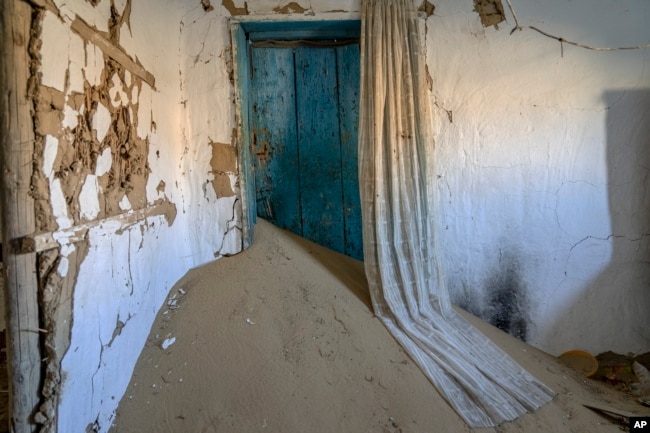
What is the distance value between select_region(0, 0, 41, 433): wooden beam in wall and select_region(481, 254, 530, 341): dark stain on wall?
7.25ft

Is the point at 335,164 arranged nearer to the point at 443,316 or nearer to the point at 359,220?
the point at 359,220

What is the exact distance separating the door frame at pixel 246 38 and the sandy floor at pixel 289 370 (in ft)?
1.25

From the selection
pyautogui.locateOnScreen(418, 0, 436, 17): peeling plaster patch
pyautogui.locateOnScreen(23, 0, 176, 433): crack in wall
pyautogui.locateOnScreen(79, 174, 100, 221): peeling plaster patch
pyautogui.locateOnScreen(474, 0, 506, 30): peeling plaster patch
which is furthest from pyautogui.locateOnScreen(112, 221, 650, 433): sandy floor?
pyautogui.locateOnScreen(474, 0, 506, 30): peeling plaster patch

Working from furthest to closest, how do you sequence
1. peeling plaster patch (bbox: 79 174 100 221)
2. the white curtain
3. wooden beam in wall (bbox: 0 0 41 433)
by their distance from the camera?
1. the white curtain
2. peeling plaster patch (bbox: 79 174 100 221)
3. wooden beam in wall (bbox: 0 0 41 433)

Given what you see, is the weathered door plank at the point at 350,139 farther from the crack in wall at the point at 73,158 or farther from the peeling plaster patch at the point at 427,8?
the crack in wall at the point at 73,158

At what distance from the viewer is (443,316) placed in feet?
5.91

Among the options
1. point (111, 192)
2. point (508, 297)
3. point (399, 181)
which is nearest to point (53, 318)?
point (111, 192)

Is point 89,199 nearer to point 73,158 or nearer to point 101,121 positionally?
point 73,158

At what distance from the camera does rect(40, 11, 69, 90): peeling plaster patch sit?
966mm

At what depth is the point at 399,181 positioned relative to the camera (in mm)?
1832

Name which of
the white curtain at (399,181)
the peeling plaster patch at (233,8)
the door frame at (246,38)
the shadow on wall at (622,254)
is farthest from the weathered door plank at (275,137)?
the shadow on wall at (622,254)

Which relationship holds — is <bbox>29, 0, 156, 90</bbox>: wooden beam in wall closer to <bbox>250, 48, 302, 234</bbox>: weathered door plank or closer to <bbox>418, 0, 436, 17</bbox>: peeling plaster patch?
<bbox>250, 48, 302, 234</bbox>: weathered door plank

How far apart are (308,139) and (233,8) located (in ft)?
2.96

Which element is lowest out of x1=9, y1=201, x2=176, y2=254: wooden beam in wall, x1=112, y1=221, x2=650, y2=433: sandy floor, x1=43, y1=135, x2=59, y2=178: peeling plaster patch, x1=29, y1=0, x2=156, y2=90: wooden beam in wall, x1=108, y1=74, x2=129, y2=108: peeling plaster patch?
x1=112, y1=221, x2=650, y2=433: sandy floor
